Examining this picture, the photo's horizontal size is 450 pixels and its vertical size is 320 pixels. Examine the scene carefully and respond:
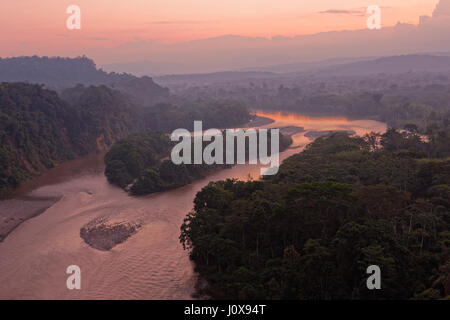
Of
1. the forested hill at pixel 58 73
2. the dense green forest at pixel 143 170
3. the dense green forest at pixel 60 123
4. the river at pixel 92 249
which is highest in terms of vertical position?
the forested hill at pixel 58 73

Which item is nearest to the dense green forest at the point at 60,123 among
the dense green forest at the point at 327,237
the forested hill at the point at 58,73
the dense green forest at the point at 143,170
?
the dense green forest at the point at 143,170

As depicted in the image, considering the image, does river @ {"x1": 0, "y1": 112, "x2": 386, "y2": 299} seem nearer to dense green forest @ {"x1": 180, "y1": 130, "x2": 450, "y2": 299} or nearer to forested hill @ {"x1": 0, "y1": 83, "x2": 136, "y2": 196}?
dense green forest @ {"x1": 180, "y1": 130, "x2": 450, "y2": 299}

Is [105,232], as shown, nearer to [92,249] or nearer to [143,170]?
[92,249]

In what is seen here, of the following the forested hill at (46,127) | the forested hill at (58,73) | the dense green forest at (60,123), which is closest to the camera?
the forested hill at (46,127)

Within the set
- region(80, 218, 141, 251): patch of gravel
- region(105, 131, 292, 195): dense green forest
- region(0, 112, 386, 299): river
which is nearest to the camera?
region(0, 112, 386, 299): river

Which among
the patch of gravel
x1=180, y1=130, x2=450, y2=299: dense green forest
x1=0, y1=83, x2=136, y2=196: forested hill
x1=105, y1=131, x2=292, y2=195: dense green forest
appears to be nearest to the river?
the patch of gravel

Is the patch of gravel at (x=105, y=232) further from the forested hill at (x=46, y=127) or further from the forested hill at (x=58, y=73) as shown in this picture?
the forested hill at (x=58, y=73)
